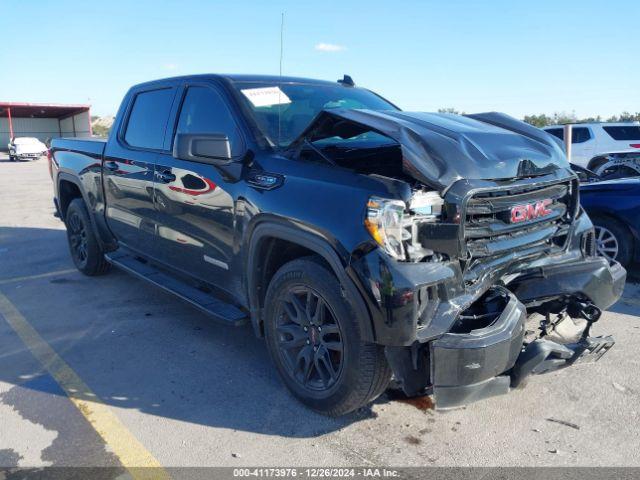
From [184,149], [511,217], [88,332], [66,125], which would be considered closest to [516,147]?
[511,217]

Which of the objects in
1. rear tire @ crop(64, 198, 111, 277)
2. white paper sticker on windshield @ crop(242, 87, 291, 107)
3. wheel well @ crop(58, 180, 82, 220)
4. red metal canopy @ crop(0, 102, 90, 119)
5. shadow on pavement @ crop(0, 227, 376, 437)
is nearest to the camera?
shadow on pavement @ crop(0, 227, 376, 437)

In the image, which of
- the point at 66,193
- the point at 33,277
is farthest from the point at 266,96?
the point at 33,277

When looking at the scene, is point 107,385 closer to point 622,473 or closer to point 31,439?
point 31,439

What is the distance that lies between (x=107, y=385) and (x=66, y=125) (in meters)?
53.1

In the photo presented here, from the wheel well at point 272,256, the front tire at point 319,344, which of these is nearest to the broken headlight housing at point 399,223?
the front tire at point 319,344

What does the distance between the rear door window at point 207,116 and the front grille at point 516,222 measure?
1.59 meters

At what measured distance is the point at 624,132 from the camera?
48.5ft

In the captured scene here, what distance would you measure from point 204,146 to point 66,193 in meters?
3.96

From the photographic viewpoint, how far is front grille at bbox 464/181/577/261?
2973 millimetres

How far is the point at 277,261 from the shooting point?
3.53 metres

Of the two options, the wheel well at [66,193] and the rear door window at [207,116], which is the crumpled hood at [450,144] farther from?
the wheel well at [66,193]

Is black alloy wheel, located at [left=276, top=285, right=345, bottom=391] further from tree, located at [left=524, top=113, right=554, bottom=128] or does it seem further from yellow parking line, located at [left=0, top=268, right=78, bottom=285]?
tree, located at [left=524, top=113, right=554, bottom=128]

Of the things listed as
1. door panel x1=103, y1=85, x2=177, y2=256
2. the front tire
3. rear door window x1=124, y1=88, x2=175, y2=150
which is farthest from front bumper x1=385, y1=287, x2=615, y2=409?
rear door window x1=124, y1=88, x2=175, y2=150

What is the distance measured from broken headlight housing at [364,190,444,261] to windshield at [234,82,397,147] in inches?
45.9
